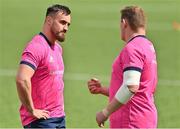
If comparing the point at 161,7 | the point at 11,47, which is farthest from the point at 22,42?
the point at 161,7

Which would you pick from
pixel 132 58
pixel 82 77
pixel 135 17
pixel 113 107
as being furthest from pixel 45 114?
pixel 82 77

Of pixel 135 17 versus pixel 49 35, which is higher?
pixel 135 17

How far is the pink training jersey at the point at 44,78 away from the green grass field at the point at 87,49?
492cm

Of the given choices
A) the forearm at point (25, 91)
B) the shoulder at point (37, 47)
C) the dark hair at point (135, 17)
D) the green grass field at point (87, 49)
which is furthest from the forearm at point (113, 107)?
the green grass field at point (87, 49)

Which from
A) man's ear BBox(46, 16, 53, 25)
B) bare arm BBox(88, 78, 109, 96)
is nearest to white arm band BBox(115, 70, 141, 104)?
bare arm BBox(88, 78, 109, 96)

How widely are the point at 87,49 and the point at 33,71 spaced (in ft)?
55.5

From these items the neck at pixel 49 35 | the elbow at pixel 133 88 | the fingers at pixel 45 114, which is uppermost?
the neck at pixel 49 35

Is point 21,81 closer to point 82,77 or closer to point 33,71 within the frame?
point 33,71

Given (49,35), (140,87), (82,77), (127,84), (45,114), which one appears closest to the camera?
(127,84)

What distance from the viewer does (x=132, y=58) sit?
9.46m

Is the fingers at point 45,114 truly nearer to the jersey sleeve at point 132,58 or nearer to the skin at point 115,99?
the skin at point 115,99

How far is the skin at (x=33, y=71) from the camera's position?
10039 mm

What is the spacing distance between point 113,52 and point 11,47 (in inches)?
130

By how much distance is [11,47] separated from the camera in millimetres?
26812
